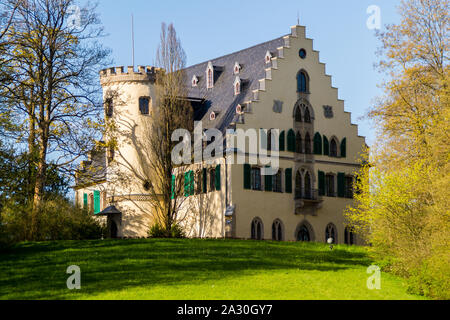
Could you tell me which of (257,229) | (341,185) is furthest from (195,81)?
(257,229)

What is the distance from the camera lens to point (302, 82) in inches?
2224

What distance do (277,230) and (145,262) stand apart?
22585 mm

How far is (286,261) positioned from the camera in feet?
114

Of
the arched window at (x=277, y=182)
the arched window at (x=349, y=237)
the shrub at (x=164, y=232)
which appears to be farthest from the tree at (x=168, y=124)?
the arched window at (x=349, y=237)

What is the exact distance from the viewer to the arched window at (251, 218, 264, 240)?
5247 centimetres

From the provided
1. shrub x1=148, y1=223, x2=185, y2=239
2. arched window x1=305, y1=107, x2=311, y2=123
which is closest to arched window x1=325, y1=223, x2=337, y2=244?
arched window x1=305, y1=107, x2=311, y2=123

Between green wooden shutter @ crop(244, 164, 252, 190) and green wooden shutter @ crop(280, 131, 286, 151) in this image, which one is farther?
green wooden shutter @ crop(280, 131, 286, 151)

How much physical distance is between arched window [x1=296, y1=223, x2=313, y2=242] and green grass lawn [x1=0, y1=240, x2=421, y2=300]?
13.7m

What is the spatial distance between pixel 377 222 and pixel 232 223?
58.7 feet

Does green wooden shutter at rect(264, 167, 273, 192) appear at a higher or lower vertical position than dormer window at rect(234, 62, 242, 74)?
lower

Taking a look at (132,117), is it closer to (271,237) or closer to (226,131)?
(226,131)

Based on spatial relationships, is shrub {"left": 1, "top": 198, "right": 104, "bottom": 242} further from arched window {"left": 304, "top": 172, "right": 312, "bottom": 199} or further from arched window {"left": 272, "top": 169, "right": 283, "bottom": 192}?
arched window {"left": 304, "top": 172, "right": 312, "bottom": 199}
